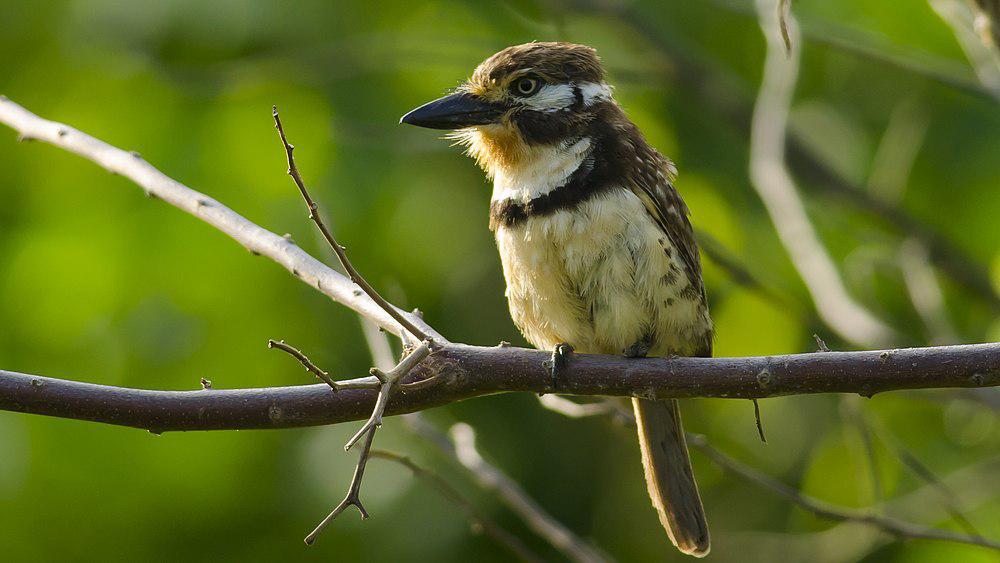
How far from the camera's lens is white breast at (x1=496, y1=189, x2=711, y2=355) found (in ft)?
9.27

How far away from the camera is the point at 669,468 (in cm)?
320

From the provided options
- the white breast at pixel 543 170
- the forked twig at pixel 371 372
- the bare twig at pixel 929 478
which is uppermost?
the forked twig at pixel 371 372

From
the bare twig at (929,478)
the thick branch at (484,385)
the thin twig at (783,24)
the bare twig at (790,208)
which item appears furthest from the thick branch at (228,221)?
the bare twig at (790,208)

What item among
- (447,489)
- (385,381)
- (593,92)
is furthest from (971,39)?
(385,381)

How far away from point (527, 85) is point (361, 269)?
1.27 m

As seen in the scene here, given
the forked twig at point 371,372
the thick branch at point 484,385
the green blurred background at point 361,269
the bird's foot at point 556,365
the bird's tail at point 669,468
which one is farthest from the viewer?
the green blurred background at point 361,269

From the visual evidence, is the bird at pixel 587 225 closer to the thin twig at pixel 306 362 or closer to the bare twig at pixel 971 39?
the thin twig at pixel 306 362

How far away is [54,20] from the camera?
14.5 ft

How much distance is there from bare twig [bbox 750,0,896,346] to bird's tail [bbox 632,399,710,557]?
590 mm

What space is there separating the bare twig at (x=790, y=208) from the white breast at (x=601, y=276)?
65 centimetres

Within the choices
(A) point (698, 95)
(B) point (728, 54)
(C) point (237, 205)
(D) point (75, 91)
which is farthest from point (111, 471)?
(B) point (728, 54)

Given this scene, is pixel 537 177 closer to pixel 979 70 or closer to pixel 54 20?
pixel 979 70

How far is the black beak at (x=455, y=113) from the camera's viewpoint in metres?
3.01

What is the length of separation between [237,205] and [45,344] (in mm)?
794
